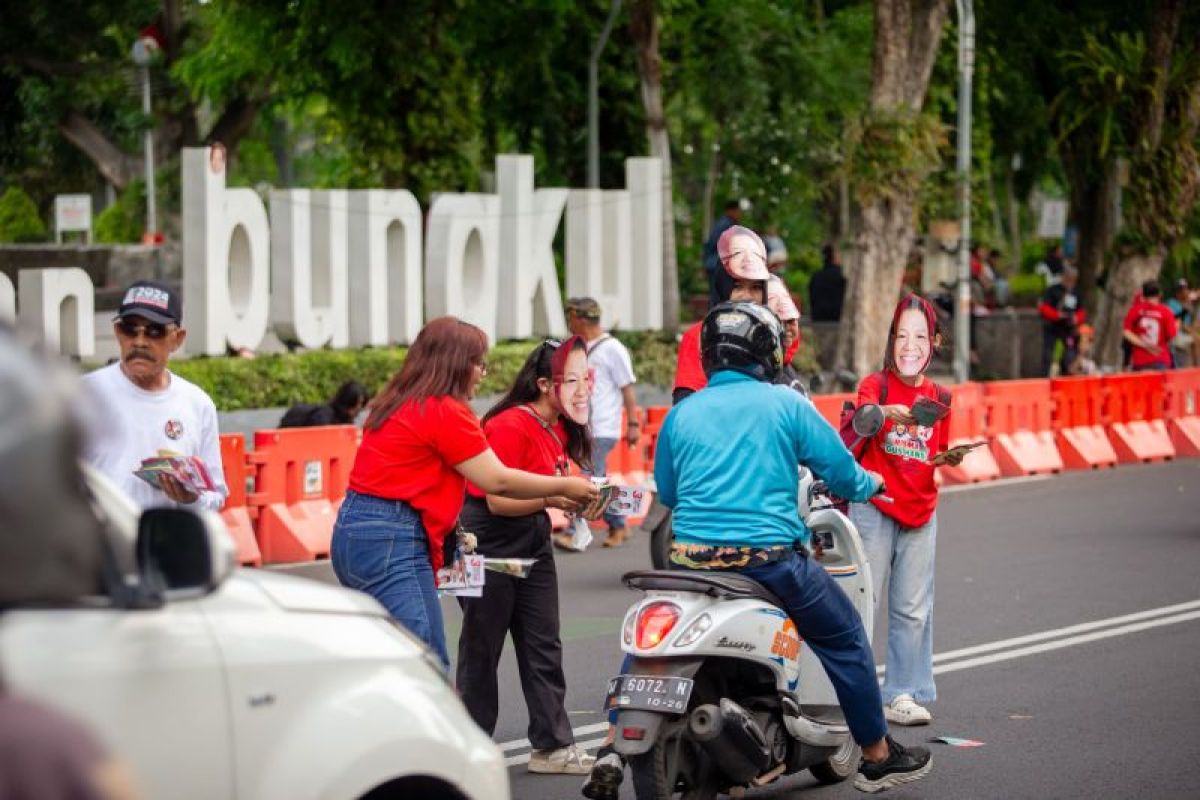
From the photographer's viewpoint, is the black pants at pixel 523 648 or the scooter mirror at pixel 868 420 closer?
the black pants at pixel 523 648

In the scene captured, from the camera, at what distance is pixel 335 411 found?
15812 mm

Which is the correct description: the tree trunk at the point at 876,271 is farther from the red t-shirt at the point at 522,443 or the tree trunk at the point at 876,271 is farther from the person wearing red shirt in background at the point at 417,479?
the person wearing red shirt in background at the point at 417,479

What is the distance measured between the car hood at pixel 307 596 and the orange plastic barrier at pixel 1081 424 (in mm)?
17787

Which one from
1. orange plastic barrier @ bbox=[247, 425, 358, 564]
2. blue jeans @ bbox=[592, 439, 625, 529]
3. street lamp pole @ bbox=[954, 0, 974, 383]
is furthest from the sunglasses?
street lamp pole @ bbox=[954, 0, 974, 383]

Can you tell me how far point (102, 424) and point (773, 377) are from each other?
474 centimetres

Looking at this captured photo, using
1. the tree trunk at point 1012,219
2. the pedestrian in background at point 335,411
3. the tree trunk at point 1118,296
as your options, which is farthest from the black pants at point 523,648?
the tree trunk at point 1012,219

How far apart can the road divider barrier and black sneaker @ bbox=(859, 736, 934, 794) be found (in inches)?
278

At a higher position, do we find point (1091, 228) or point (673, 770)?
point (1091, 228)

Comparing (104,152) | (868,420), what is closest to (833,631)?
(868,420)

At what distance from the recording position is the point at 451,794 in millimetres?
4801

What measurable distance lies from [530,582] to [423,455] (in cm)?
105

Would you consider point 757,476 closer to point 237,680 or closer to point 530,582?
point 530,582

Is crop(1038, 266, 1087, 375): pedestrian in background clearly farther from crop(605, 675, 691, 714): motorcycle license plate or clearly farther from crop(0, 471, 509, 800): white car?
→ crop(0, 471, 509, 800): white car

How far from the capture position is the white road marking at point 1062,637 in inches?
420
